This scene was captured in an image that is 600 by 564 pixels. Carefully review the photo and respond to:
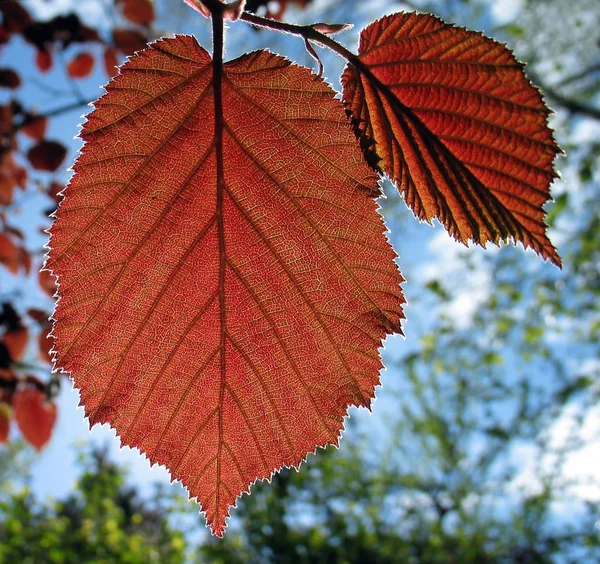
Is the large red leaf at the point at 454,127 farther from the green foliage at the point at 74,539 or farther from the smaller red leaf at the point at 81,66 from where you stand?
the green foliage at the point at 74,539

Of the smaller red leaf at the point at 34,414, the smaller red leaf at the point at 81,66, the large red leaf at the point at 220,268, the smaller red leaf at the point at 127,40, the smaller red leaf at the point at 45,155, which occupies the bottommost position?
the large red leaf at the point at 220,268

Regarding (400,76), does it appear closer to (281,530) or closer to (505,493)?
(281,530)

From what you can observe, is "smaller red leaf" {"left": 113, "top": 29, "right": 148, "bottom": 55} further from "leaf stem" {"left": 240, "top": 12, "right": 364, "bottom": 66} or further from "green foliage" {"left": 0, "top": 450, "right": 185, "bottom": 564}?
"green foliage" {"left": 0, "top": 450, "right": 185, "bottom": 564}

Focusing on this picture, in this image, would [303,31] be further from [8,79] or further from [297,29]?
[8,79]

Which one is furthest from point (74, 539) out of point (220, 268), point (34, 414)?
point (220, 268)

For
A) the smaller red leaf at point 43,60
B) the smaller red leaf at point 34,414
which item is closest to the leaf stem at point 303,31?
the smaller red leaf at point 34,414

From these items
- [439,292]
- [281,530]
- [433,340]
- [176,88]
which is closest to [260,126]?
[176,88]

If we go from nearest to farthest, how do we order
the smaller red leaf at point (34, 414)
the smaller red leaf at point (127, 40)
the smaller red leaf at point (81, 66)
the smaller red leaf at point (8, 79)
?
the smaller red leaf at point (34, 414) < the smaller red leaf at point (127, 40) < the smaller red leaf at point (8, 79) < the smaller red leaf at point (81, 66)
